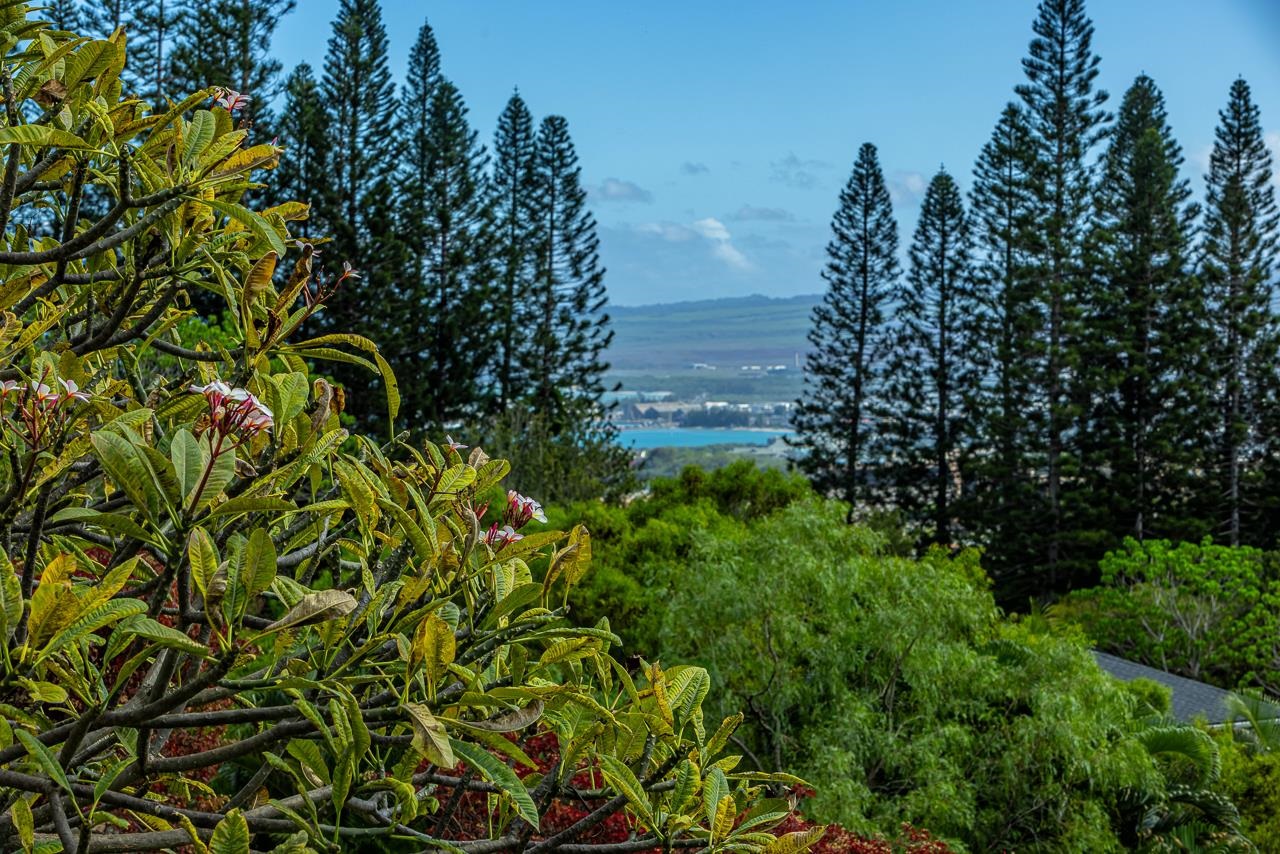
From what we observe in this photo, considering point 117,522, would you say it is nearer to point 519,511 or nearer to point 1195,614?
point 519,511

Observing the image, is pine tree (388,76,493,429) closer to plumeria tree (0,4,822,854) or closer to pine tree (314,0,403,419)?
pine tree (314,0,403,419)

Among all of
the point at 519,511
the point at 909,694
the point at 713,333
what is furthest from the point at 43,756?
the point at 713,333

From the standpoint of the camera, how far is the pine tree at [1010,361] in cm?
2018

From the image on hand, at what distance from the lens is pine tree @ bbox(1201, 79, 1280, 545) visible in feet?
63.6

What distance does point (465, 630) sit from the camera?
3.38 feet

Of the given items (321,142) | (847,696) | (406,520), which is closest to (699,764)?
(406,520)

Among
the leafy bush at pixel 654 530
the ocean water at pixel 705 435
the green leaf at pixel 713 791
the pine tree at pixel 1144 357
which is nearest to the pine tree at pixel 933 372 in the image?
the pine tree at pixel 1144 357

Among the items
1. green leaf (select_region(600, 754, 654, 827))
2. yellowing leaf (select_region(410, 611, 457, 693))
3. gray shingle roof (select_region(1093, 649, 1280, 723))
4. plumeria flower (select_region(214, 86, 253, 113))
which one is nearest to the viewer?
yellowing leaf (select_region(410, 611, 457, 693))

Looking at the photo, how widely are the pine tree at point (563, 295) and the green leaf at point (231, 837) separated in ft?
65.7

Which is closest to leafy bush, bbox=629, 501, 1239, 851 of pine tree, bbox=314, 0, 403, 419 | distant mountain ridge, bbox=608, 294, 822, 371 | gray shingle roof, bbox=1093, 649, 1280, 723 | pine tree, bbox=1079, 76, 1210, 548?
gray shingle roof, bbox=1093, 649, 1280, 723

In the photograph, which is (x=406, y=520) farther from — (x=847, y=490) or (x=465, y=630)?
(x=847, y=490)

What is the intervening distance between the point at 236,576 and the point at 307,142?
17963 millimetres

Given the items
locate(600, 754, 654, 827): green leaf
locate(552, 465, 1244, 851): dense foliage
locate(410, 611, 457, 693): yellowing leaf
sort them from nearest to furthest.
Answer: locate(410, 611, 457, 693): yellowing leaf < locate(600, 754, 654, 827): green leaf < locate(552, 465, 1244, 851): dense foliage

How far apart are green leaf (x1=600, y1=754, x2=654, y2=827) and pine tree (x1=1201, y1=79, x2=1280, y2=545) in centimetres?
2168
